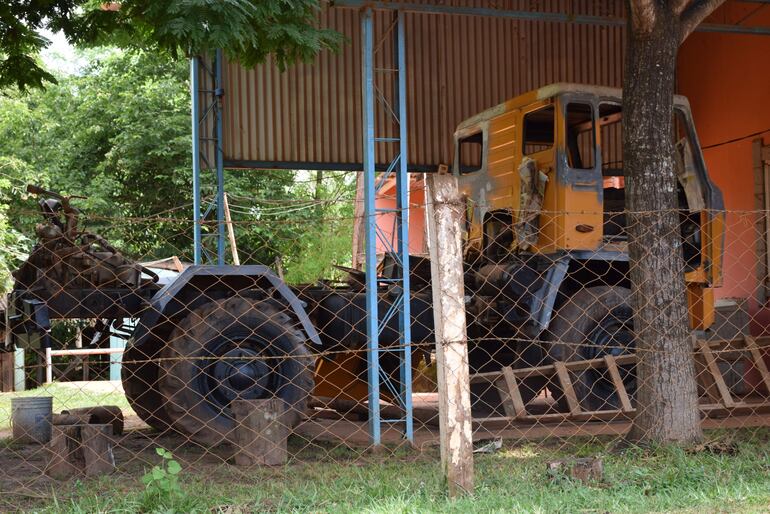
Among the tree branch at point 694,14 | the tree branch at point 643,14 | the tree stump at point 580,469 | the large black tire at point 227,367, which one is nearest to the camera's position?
the tree stump at point 580,469

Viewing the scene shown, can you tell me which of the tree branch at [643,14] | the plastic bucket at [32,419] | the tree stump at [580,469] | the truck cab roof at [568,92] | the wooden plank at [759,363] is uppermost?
the tree branch at [643,14]

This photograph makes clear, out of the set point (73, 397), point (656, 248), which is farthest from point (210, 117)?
point (656, 248)

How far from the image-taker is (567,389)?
795 centimetres

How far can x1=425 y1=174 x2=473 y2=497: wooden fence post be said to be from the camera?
4.79 m

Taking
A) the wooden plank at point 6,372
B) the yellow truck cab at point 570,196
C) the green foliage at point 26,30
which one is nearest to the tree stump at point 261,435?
the yellow truck cab at point 570,196

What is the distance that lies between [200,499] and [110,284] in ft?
8.99

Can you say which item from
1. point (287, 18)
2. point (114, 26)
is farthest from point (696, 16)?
point (114, 26)

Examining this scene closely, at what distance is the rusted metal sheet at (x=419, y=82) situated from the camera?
39.1 ft

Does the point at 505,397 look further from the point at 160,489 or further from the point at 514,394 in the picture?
the point at 160,489

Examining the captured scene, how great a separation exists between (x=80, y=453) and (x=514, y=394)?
357 cm

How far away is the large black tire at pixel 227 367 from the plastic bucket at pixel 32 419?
4.56 ft

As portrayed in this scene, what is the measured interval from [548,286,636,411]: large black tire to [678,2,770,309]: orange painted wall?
371 centimetres

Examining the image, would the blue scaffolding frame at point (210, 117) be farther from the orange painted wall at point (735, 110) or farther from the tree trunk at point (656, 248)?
the orange painted wall at point (735, 110)

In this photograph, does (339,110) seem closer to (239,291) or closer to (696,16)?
(239,291)
